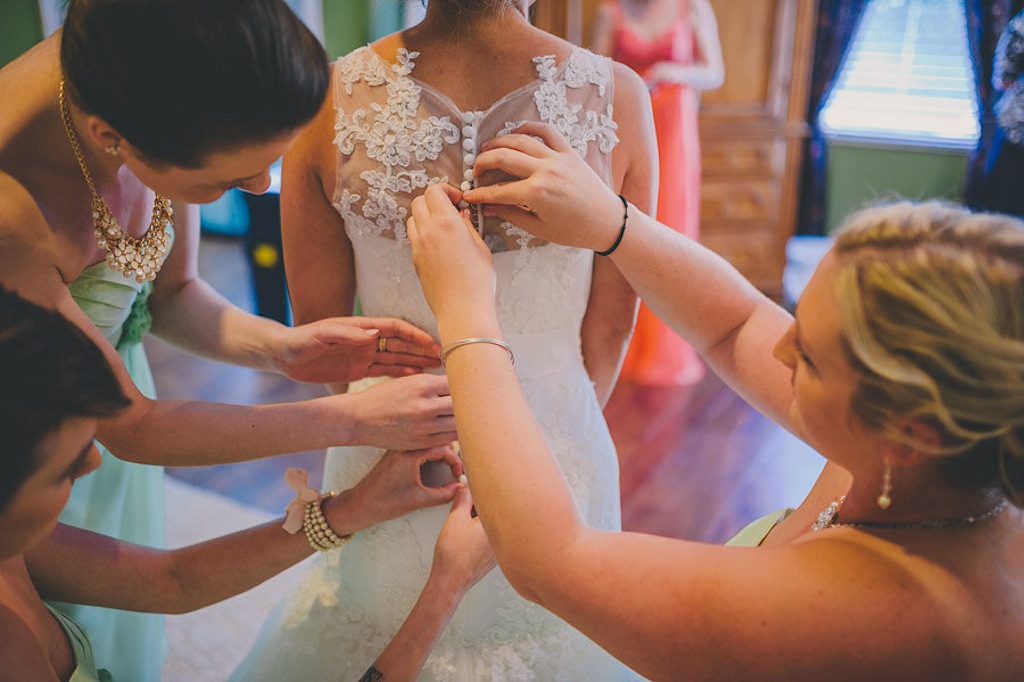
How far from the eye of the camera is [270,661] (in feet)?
4.97

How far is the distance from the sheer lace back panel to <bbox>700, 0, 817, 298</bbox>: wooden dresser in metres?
3.92

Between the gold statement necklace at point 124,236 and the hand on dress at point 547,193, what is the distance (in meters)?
0.58

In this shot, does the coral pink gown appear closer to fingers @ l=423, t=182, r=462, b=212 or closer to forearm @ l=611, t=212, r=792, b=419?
forearm @ l=611, t=212, r=792, b=419

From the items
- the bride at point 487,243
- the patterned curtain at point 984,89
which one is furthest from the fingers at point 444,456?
the patterned curtain at point 984,89

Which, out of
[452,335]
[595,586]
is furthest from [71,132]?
[595,586]

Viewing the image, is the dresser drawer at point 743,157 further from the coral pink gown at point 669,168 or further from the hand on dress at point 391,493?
the hand on dress at point 391,493

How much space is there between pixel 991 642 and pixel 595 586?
1.30ft

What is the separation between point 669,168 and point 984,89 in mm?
2713

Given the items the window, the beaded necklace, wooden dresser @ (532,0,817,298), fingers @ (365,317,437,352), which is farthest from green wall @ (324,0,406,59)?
the beaded necklace

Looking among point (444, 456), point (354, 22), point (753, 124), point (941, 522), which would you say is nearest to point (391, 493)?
point (444, 456)

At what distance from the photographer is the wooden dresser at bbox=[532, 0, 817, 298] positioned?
482 centimetres

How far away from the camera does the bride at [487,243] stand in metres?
1.28

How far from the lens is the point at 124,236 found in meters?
1.37

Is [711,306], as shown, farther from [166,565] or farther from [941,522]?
[166,565]
